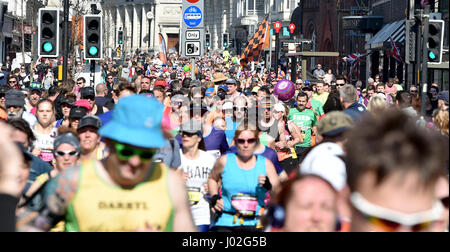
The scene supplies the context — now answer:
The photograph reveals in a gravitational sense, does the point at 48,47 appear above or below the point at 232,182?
above

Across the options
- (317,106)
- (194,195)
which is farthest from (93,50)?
(194,195)

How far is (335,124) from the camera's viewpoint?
648 cm

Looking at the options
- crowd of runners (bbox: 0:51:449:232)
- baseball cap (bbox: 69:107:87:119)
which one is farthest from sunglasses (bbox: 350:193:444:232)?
baseball cap (bbox: 69:107:87:119)

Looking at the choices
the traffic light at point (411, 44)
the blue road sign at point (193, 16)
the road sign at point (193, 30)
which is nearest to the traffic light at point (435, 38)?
the traffic light at point (411, 44)

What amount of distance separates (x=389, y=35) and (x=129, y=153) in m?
31.2

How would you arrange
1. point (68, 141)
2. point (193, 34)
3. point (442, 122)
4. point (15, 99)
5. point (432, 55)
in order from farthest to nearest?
point (193, 34), point (432, 55), point (15, 99), point (442, 122), point (68, 141)

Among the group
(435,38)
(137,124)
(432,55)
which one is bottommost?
(137,124)

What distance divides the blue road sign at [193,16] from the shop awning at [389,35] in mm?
15245

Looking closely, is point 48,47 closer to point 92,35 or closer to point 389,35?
point 92,35

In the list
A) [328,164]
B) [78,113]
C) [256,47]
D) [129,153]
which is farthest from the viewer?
[256,47]

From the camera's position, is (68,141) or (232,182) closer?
(68,141)
